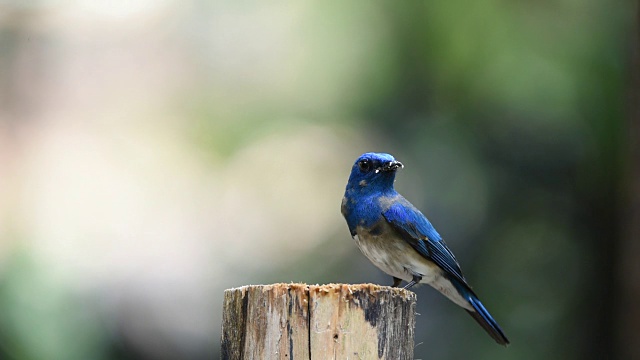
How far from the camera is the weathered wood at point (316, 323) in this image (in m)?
3.20

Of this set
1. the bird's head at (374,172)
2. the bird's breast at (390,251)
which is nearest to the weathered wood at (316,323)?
the bird's breast at (390,251)

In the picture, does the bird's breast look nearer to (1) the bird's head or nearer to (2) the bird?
(2) the bird

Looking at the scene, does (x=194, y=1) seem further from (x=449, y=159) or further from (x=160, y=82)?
(x=449, y=159)

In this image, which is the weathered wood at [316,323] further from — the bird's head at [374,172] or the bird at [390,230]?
the bird's head at [374,172]

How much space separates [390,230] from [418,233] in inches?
6.4

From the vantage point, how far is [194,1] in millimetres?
9383

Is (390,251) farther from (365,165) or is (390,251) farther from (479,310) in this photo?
(479,310)

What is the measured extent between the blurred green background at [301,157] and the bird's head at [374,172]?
10.2 ft

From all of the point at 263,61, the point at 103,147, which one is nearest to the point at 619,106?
the point at 263,61

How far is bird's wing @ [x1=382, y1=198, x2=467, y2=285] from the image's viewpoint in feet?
16.6

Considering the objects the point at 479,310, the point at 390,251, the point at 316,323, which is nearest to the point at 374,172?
the point at 390,251

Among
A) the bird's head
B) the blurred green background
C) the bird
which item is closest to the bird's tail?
the bird

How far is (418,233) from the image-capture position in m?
5.10

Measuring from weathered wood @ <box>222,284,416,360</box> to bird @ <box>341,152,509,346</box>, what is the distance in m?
1.73
